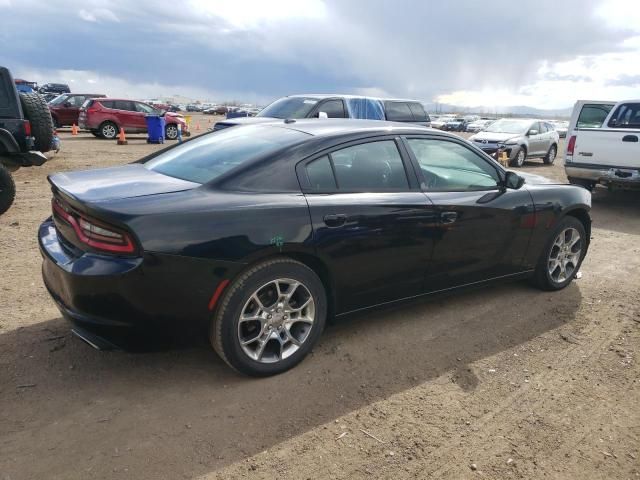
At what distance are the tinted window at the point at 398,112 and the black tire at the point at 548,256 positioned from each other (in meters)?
8.02

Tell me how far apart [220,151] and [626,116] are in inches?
343

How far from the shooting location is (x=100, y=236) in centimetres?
266

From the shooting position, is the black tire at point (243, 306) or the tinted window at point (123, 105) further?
the tinted window at point (123, 105)

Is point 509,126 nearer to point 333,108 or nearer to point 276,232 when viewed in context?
point 333,108

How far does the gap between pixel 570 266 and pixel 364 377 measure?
2748 millimetres

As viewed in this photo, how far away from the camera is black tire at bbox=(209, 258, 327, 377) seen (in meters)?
2.85

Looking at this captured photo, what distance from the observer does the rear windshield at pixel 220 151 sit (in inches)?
126

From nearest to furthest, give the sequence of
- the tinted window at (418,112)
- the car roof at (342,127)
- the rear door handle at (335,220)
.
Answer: the rear door handle at (335,220)
the car roof at (342,127)
the tinted window at (418,112)

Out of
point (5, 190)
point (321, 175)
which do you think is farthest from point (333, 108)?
point (321, 175)

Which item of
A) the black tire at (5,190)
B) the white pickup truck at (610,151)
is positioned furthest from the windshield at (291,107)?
the black tire at (5,190)

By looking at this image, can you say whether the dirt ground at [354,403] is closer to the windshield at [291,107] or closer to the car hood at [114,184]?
the car hood at [114,184]

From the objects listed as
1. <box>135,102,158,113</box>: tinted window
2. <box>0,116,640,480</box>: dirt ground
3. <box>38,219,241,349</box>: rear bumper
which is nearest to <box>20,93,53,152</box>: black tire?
<box>0,116,640,480</box>: dirt ground

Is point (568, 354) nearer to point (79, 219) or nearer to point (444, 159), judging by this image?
point (444, 159)

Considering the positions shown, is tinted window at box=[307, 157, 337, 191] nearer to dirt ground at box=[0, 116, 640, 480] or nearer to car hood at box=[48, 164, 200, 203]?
car hood at box=[48, 164, 200, 203]
